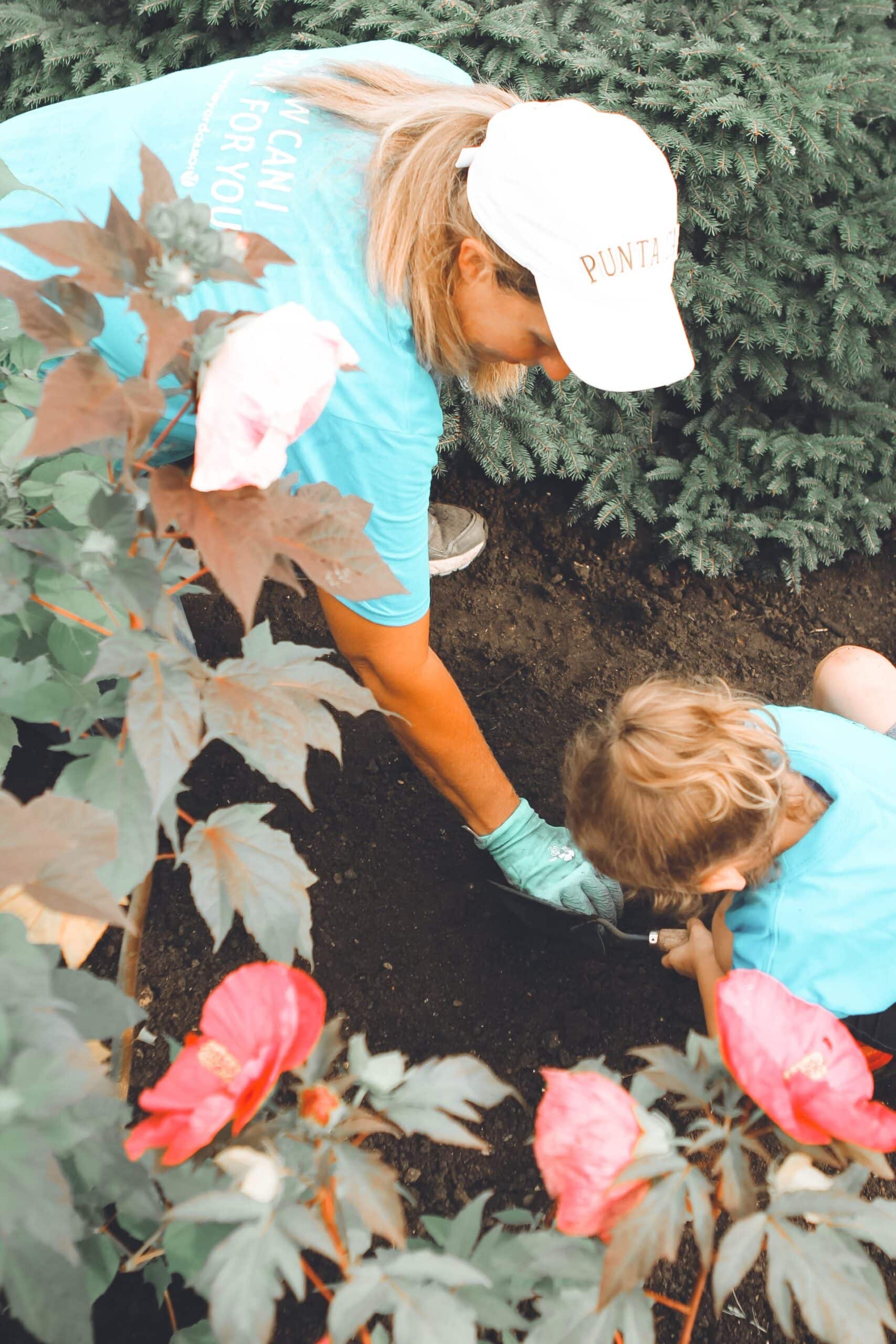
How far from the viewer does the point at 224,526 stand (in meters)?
0.65

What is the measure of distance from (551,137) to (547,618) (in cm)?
145

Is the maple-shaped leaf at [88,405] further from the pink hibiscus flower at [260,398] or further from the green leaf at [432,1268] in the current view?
the green leaf at [432,1268]

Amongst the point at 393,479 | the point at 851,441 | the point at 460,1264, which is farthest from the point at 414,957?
the point at 851,441

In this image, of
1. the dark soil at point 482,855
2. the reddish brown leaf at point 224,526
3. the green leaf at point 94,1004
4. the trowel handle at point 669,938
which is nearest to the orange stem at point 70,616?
the reddish brown leaf at point 224,526

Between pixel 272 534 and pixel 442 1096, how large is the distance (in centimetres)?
44

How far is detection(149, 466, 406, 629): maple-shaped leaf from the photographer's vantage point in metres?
0.63

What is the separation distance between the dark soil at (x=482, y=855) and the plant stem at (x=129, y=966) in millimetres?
393

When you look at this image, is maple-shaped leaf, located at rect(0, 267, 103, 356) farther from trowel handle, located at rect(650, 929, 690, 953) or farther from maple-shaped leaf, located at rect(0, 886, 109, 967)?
trowel handle, located at rect(650, 929, 690, 953)

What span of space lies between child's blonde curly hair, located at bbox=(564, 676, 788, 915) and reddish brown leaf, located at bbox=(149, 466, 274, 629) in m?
0.84

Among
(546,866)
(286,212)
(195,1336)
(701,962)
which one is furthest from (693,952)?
(286,212)

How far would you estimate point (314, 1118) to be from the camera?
673 millimetres

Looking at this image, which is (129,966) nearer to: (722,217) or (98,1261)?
(98,1261)

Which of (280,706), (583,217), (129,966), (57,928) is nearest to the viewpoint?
(280,706)

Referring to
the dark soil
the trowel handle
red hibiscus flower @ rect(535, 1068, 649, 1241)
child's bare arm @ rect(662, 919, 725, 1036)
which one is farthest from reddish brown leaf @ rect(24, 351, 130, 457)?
the trowel handle
